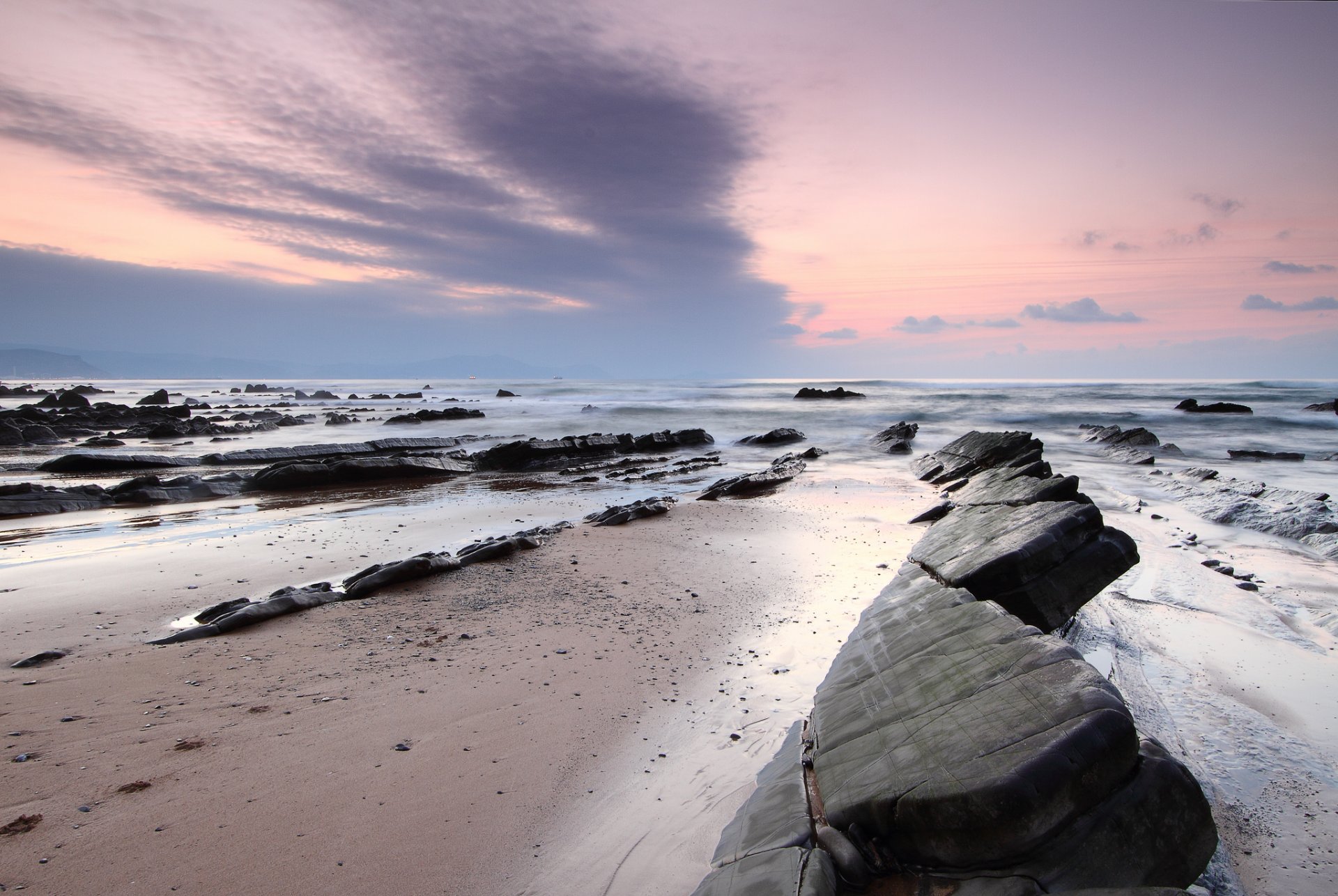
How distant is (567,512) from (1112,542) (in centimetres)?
775

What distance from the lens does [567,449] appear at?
18312mm

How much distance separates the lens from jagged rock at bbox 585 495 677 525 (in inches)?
366

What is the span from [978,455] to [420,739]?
11.9 metres

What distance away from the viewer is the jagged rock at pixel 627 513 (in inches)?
366

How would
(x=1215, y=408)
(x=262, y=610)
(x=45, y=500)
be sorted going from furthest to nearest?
(x=1215, y=408) < (x=45, y=500) < (x=262, y=610)

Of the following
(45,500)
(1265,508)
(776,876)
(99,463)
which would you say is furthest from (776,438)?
(776,876)

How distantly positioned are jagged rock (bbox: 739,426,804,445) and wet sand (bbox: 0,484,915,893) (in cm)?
1514

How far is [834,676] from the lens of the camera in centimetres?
366

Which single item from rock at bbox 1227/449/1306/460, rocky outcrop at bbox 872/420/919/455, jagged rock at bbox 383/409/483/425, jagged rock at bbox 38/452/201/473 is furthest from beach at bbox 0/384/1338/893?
jagged rock at bbox 383/409/483/425

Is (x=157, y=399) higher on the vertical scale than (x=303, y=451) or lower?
higher

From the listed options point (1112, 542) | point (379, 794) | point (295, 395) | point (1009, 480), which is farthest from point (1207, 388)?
point (295, 395)

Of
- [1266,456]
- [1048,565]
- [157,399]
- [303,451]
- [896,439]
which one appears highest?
[157,399]

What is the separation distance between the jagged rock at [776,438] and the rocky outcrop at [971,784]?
57.9ft

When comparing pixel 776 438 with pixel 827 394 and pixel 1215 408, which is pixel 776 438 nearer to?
pixel 1215 408
